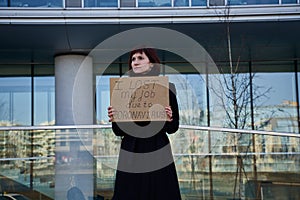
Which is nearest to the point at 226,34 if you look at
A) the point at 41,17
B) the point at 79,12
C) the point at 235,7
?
the point at 235,7

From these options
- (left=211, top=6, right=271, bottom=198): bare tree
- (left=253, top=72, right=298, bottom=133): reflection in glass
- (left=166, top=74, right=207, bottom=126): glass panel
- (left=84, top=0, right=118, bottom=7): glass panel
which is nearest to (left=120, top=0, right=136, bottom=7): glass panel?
(left=84, top=0, right=118, bottom=7): glass panel

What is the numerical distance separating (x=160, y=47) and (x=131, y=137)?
10.3m

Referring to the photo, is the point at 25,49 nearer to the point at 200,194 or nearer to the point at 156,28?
the point at 156,28

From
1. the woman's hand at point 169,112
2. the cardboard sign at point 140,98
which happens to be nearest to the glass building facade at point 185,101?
the cardboard sign at point 140,98

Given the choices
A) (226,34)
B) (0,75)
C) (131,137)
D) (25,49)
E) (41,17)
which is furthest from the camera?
(0,75)

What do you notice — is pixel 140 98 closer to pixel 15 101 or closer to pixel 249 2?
pixel 249 2

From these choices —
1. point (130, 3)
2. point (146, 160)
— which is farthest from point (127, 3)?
point (146, 160)

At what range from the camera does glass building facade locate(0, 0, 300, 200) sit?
9734 millimetres

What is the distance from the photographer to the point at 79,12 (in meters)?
12.7

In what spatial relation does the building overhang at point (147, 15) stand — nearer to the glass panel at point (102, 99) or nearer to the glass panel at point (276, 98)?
the glass panel at point (102, 99)

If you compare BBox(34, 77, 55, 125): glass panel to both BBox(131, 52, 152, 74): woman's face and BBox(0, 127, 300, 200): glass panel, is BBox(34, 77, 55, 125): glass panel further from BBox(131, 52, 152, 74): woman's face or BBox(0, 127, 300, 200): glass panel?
BBox(131, 52, 152, 74): woman's face

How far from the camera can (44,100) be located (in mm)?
17016

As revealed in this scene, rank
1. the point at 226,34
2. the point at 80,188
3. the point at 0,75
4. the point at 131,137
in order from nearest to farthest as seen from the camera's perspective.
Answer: the point at 131,137 → the point at 80,188 → the point at 226,34 → the point at 0,75

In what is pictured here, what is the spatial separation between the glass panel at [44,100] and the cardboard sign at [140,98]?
12999 mm
